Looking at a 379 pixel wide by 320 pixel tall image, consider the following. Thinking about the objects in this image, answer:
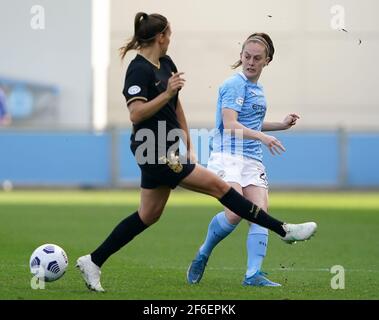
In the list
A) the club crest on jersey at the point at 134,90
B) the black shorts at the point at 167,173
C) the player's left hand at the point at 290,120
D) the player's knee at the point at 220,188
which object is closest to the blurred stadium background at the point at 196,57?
the player's left hand at the point at 290,120

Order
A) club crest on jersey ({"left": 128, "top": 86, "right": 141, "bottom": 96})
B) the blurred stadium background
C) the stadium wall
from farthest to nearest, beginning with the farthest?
the blurred stadium background
the stadium wall
club crest on jersey ({"left": 128, "top": 86, "right": 141, "bottom": 96})

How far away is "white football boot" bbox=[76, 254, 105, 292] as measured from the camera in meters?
8.38

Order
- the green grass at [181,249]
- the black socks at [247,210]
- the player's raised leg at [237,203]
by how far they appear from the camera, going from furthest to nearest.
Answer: the green grass at [181,249], the black socks at [247,210], the player's raised leg at [237,203]

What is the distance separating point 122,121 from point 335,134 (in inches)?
255

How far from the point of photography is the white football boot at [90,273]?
27.5 feet

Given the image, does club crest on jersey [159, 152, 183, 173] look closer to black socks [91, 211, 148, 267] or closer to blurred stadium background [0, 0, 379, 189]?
black socks [91, 211, 148, 267]

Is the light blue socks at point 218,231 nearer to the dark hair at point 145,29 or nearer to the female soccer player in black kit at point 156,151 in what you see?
the female soccer player in black kit at point 156,151

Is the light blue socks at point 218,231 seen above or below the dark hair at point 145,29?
below

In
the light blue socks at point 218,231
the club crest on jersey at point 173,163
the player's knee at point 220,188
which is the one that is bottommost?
the light blue socks at point 218,231

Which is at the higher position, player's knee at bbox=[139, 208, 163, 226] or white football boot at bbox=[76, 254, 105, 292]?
player's knee at bbox=[139, 208, 163, 226]

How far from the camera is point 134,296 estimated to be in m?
8.13

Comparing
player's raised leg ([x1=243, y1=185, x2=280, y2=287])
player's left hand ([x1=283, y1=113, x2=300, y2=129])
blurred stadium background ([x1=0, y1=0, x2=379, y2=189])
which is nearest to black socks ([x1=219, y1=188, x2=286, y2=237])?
player's raised leg ([x1=243, y1=185, x2=280, y2=287])

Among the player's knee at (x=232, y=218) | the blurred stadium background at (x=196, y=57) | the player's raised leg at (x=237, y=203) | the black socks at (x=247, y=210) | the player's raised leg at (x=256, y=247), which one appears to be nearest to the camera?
the player's raised leg at (x=237, y=203)

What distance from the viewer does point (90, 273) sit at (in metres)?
8.41
